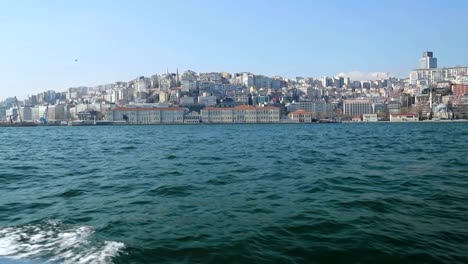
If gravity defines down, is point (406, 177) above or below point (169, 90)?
below

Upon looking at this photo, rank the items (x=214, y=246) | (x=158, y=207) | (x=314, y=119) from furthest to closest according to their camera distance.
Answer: (x=314, y=119)
(x=158, y=207)
(x=214, y=246)

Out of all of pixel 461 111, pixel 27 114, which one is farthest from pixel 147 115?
pixel 461 111

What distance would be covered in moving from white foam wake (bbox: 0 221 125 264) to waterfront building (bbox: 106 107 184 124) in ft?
326

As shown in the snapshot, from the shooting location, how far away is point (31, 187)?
29.3ft

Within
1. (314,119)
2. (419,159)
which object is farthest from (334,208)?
(314,119)

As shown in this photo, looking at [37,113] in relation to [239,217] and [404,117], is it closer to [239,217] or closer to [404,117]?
[404,117]

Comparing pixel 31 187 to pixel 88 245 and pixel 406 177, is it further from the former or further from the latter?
pixel 406 177

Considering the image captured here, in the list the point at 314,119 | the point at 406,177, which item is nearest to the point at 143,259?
the point at 406,177

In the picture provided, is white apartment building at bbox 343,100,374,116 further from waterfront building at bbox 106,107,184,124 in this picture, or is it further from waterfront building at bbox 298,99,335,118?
waterfront building at bbox 106,107,184,124

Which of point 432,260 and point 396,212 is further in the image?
point 396,212

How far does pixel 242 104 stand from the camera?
129 m

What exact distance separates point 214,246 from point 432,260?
7.46 feet

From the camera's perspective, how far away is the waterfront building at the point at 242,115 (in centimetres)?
10350

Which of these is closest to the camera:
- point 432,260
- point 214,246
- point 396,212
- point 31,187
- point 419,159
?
point 432,260
